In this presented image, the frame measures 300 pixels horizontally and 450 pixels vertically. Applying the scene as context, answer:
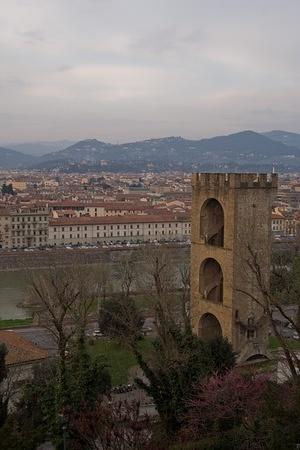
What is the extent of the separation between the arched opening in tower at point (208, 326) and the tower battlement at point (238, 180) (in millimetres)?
3230

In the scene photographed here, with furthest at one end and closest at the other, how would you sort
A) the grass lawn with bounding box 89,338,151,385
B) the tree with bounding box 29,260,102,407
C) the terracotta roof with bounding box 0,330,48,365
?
the grass lawn with bounding box 89,338,151,385 → the terracotta roof with bounding box 0,330,48,365 → the tree with bounding box 29,260,102,407

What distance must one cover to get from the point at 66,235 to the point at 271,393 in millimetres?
41251

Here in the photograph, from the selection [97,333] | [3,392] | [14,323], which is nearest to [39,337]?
[97,333]

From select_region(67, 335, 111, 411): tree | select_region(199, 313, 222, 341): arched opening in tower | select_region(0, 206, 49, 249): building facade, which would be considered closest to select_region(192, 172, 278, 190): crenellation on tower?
select_region(199, 313, 222, 341): arched opening in tower

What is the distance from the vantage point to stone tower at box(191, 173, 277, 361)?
14.4 metres

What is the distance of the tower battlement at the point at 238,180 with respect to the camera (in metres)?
14.3

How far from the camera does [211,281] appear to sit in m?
15.6

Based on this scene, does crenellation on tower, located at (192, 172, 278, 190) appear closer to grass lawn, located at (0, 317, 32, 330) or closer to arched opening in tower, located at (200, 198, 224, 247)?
arched opening in tower, located at (200, 198, 224, 247)

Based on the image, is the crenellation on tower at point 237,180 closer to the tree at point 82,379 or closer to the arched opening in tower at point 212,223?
the arched opening in tower at point 212,223

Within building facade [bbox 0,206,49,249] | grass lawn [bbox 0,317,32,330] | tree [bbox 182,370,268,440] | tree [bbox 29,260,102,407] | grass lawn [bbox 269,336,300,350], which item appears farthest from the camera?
building facade [bbox 0,206,49,249]

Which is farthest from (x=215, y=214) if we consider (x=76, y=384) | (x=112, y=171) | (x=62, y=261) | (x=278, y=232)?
(x=112, y=171)

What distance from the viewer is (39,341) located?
18.9 m

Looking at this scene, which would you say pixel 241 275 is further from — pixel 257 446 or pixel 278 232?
pixel 278 232

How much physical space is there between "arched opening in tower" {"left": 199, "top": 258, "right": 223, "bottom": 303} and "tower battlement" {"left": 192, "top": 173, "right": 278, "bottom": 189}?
1926mm
